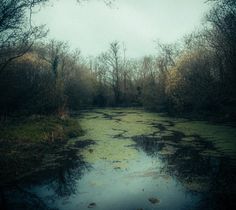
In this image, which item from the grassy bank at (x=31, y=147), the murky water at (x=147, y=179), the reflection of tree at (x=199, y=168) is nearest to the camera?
the murky water at (x=147, y=179)

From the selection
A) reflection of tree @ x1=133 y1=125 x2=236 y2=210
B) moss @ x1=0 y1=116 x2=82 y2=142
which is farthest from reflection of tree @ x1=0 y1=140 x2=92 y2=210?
reflection of tree @ x1=133 y1=125 x2=236 y2=210

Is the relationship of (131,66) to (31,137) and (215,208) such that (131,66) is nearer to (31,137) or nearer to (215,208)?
(31,137)

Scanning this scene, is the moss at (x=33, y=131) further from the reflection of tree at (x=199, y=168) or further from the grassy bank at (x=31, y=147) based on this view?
the reflection of tree at (x=199, y=168)

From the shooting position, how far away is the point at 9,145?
11.8 meters

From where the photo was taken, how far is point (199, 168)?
9.55m

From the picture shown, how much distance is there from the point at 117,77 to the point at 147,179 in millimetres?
45624

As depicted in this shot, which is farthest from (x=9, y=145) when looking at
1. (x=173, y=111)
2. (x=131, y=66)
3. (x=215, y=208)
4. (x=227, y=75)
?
(x=131, y=66)

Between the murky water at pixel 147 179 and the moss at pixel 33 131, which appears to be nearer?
the murky water at pixel 147 179

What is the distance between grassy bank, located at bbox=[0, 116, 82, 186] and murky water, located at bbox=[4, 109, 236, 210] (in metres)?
0.96

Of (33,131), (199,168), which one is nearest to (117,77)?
(33,131)

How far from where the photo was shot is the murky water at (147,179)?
677cm

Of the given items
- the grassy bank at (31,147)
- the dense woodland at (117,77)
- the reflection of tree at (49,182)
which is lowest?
the reflection of tree at (49,182)

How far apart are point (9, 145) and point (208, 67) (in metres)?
17.6

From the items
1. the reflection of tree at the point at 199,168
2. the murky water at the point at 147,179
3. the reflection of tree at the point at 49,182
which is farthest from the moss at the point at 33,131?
the reflection of tree at the point at 199,168
